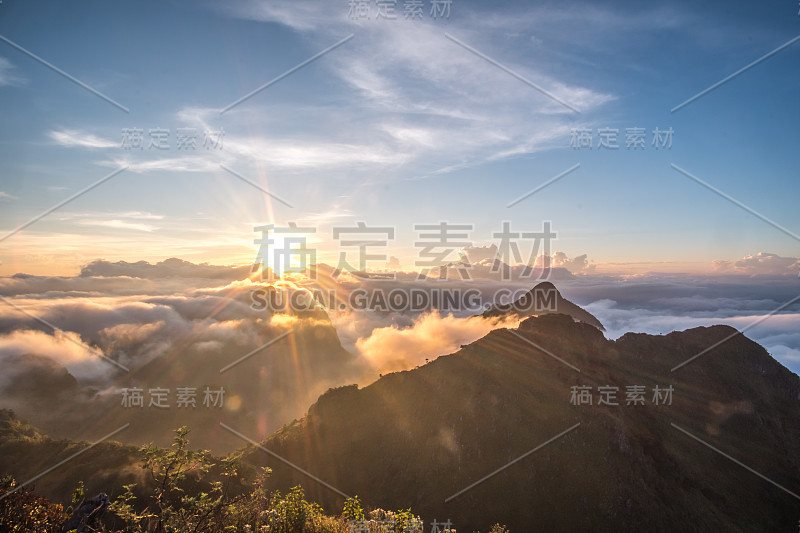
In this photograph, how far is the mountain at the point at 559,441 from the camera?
65.8 metres

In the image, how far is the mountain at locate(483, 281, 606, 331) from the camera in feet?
452

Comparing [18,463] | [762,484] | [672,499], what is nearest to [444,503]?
[672,499]

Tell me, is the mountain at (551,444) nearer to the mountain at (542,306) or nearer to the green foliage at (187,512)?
the mountain at (542,306)

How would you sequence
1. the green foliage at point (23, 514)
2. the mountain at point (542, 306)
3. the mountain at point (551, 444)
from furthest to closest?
the mountain at point (542, 306), the mountain at point (551, 444), the green foliage at point (23, 514)

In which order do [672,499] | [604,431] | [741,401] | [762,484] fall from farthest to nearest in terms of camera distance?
[741,401] → [762,484] → [604,431] → [672,499]

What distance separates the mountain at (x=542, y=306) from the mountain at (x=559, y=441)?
1381 inches

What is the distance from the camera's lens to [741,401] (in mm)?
96438

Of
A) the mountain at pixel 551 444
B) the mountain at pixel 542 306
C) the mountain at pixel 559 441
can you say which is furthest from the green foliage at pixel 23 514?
the mountain at pixel 542 306

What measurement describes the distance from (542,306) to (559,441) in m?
75.9

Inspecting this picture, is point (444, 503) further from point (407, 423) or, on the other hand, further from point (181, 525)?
point (181, 525)

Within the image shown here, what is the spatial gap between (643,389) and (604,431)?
85.7 feet

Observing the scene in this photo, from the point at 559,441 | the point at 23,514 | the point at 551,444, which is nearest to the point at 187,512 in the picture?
the point at 23,514

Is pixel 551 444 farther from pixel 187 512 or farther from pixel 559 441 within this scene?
pixel 187 512

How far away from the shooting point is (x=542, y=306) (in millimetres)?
140500
